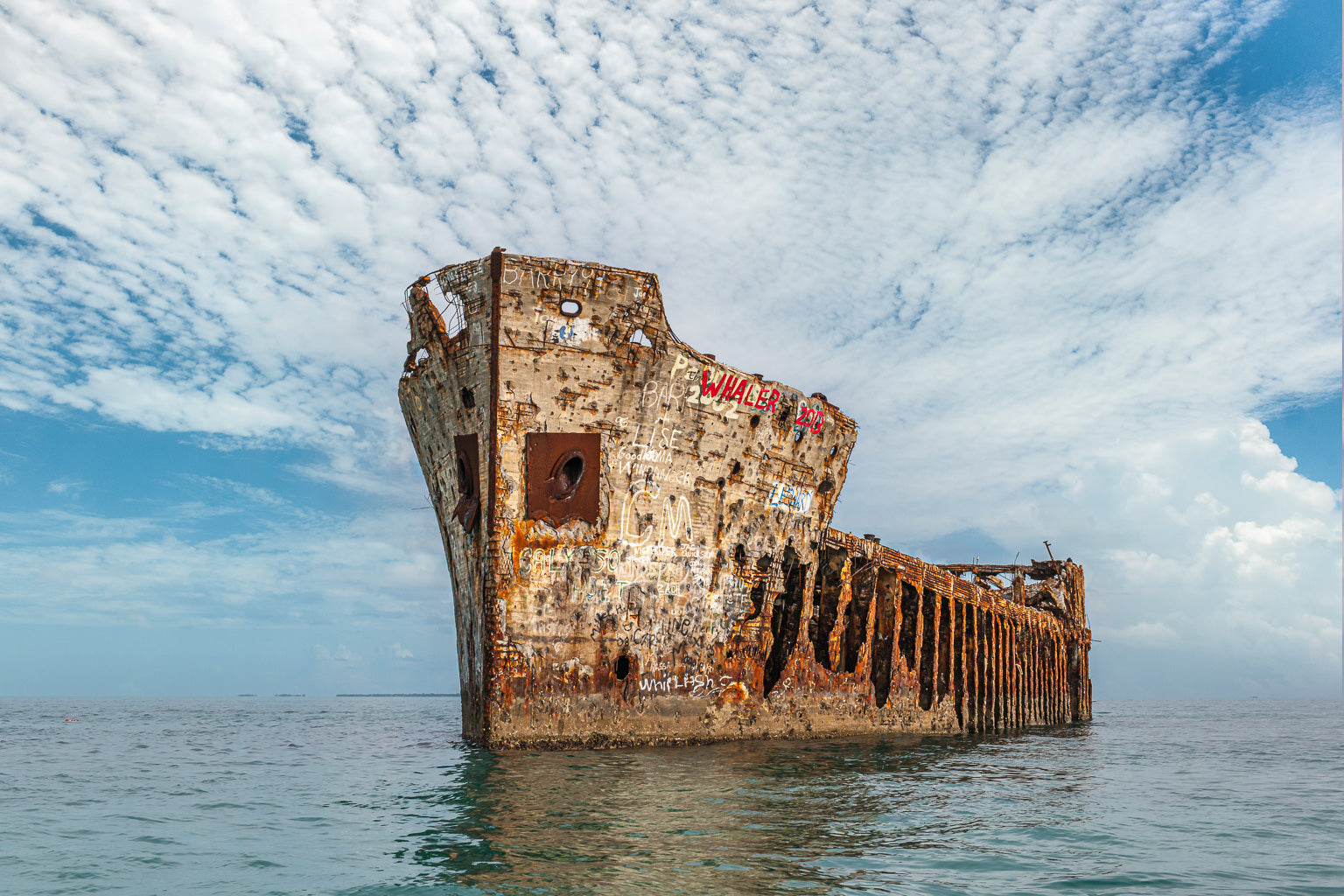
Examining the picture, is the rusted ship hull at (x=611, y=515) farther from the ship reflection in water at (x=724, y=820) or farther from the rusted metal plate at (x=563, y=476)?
the ship reflection in water at (x=724, y=820)

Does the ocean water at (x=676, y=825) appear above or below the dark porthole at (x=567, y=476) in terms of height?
below

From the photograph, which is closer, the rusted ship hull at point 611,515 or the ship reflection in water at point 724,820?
the ship reflection in water at point 724,820

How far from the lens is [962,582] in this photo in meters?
22.5

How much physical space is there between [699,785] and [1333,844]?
21.0 ft

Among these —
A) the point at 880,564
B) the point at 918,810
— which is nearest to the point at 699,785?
the point at 918,810

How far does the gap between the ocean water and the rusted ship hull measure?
97 centimetres

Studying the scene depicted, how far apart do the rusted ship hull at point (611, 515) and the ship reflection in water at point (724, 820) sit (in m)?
1.07

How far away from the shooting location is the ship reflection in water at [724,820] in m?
6.71

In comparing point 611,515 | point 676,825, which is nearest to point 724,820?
point 676,825

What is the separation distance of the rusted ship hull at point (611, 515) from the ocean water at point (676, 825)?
3.19ft

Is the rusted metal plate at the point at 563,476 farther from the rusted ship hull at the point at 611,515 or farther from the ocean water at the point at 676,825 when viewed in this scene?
the ocean water at the point at 676,825

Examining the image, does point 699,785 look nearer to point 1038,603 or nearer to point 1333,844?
point 1333,844

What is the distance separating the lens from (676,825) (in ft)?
27.2

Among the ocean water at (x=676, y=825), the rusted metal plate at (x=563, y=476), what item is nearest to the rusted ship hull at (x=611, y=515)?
the rusted metal plate at (x=563, y=476)
